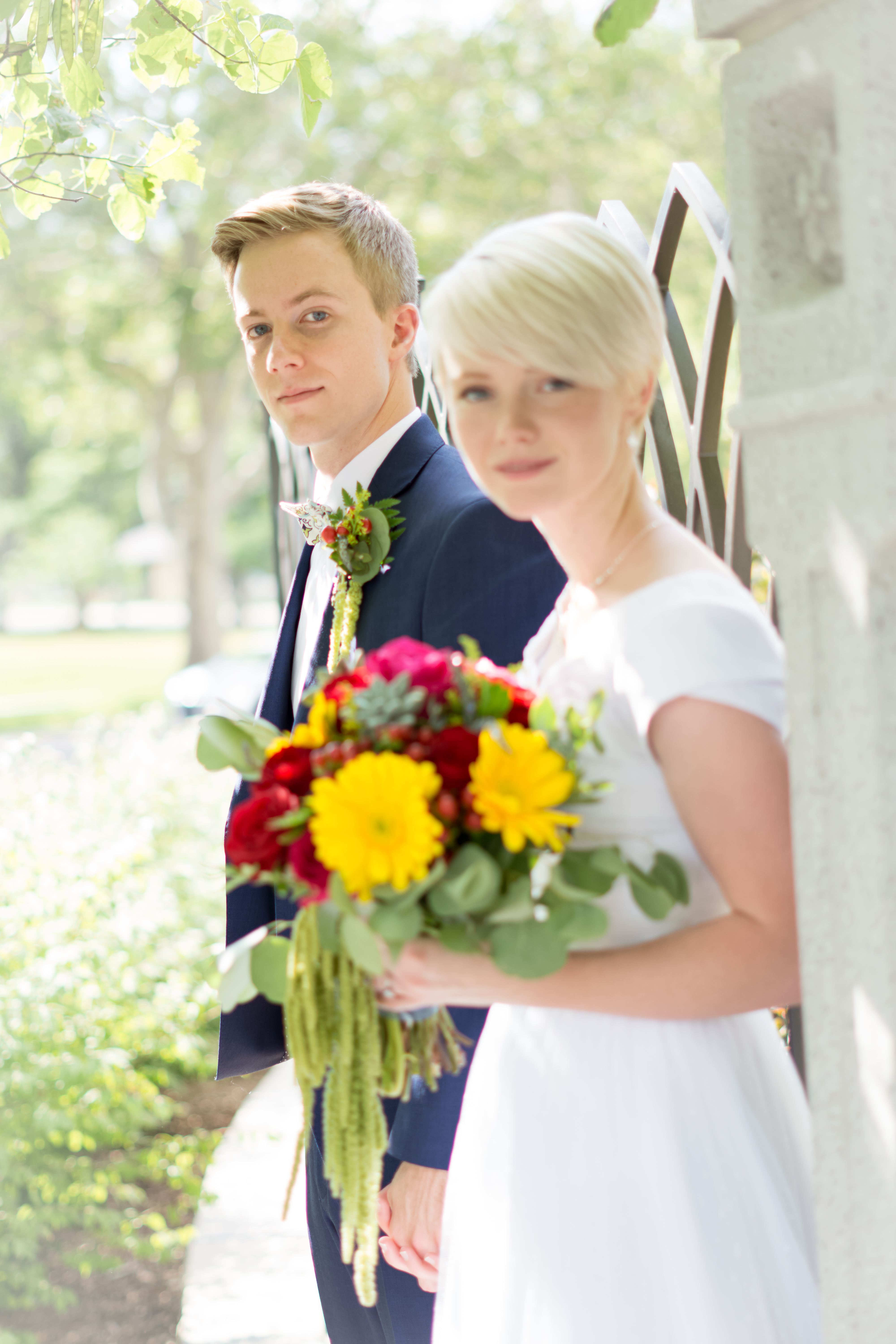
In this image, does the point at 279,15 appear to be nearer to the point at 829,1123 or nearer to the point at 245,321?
the point at 245,321

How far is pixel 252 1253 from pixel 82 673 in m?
29.9

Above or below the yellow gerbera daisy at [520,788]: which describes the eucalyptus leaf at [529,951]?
below

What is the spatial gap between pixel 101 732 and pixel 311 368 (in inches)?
341

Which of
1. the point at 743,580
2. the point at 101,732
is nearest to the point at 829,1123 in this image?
the point at 743,580

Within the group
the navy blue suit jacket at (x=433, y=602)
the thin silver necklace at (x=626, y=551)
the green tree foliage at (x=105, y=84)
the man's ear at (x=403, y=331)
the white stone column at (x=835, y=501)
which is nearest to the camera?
the white stone column at (x=835, y=501)

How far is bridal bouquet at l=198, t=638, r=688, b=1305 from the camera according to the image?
122cm

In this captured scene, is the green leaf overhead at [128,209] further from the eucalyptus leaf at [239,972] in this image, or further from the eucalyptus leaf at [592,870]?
the eucalyptus leaf at [592,870]

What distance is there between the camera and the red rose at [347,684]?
1.33 m

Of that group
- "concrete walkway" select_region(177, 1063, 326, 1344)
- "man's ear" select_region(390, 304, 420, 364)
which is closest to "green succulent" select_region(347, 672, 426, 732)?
"man's ear" select_region(390, 304, 420, 364)

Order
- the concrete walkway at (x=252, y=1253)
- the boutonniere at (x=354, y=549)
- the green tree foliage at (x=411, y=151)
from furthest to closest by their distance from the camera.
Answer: the green tree foliage at (x=411, y=151)
the concrete walkway at (x=252, y=1253)
the boutonniere at (x=354, y=549)

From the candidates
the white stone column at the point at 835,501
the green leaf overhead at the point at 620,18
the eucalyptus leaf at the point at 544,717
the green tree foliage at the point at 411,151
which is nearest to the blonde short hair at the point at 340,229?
the green leaf overhead at the point at 620,18

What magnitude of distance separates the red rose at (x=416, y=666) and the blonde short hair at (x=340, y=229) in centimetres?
113

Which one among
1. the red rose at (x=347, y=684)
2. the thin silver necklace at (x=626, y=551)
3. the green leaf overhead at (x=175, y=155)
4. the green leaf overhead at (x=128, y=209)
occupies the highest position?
the green leaf overhead at (x=175, y=155)

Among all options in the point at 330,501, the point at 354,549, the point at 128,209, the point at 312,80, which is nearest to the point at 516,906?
the point at 354,549
